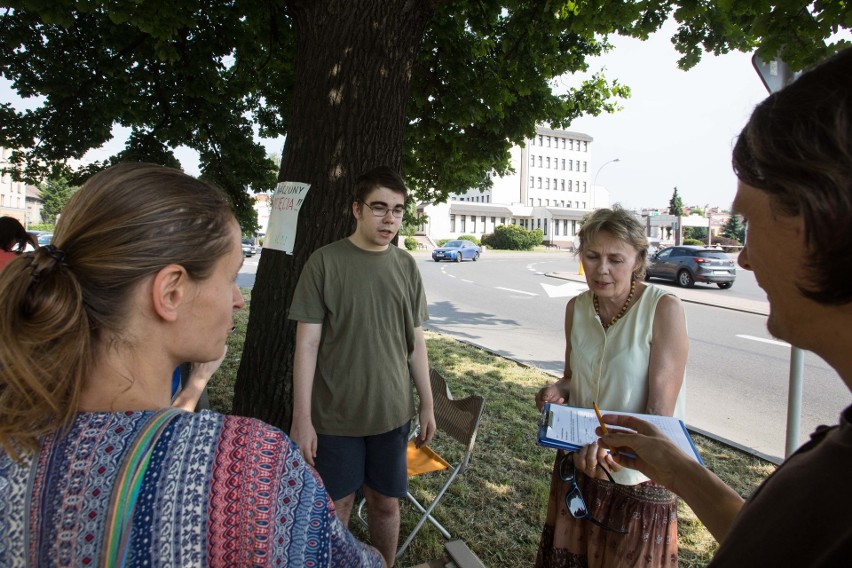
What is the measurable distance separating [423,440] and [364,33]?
2681 mm

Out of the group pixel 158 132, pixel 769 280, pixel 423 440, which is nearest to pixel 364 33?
pixel 423 440

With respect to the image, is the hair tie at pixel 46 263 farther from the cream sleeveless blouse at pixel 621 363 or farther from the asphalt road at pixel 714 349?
the asphalt road at pixel 714 349

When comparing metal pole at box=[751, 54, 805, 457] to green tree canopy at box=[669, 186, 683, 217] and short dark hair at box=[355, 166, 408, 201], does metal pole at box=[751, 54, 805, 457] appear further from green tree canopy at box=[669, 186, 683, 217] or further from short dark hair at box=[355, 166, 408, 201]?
green tree canopy at box=[669, 186, 683, 217]

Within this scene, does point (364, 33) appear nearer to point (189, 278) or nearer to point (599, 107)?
point (189, 278)

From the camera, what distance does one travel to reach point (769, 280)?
89 centimetres

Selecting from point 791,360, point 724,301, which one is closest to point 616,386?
point 791,360

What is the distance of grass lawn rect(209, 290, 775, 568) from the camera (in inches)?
127

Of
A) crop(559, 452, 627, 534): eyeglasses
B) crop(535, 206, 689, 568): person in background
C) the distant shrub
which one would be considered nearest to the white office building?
the distant shrub

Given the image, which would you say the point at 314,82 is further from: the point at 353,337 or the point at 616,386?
the point at 616,386

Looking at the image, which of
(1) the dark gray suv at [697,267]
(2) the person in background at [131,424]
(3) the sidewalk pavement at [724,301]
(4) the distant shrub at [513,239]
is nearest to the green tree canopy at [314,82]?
(2) the person in background at [131,424]

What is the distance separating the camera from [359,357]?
2590mm

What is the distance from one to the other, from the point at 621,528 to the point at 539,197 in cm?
7836

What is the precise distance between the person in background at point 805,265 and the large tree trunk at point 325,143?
9.31ft

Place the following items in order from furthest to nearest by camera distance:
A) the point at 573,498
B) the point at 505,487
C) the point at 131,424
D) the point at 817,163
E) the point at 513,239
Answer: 1. the point at 513,239
2. the point at 505,487
3. the point at 573,498
4. the point at 131,424
5. the point at 817,163
